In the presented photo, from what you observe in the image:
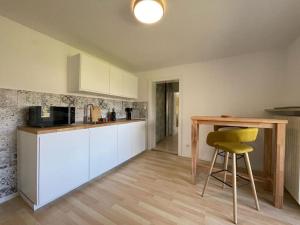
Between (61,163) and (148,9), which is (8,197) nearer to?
(61,163)

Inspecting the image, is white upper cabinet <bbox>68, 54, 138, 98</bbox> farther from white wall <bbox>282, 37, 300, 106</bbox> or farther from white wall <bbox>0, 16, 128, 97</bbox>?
white wall <bbox>282, 37, 300, 106</bbox>

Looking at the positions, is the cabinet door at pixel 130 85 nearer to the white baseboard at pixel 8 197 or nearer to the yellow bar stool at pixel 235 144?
the yellow bar stool at pixel 235 144

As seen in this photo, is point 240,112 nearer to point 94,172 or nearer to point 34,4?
point 94,172

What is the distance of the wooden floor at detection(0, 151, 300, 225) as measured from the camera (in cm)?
139

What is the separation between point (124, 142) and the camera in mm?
2723

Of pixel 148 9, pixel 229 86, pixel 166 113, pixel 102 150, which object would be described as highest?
pixel 148 9

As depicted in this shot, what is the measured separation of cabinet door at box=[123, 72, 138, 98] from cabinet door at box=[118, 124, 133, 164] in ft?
2.74

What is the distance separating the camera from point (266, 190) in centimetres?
192

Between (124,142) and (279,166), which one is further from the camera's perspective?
(124,142)

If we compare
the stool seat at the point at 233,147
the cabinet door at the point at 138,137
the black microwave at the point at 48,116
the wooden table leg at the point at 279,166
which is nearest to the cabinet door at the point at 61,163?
the black microwave at the point at 48,116

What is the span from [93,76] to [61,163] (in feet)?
4.53

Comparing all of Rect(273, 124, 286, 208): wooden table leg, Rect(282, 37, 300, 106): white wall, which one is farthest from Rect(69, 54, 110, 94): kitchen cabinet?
Rect(282, 37, 300, 106): white wall

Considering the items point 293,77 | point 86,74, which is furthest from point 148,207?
point 293,77

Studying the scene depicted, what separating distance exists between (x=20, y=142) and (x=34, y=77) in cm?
86
